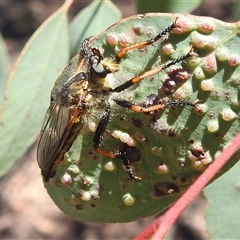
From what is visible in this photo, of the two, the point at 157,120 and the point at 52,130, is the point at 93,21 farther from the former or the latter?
the point at 157,120

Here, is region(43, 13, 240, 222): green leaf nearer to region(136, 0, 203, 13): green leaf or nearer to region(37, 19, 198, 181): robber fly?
region(37, 19, 198, 181): robber fly

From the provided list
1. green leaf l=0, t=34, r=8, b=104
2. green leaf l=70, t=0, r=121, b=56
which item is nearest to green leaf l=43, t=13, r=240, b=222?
green leaf l=70, t=0, r=121, b=56

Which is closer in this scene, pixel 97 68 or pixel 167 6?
pixel 97 68

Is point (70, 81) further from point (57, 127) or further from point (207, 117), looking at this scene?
point (207, 117)

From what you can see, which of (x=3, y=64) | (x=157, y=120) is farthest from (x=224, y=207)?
(x=3, y=64)

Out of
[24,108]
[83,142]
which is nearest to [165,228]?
[83,142]

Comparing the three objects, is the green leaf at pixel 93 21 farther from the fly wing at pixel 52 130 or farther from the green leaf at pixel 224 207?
the green leaf at pixel 224 207
